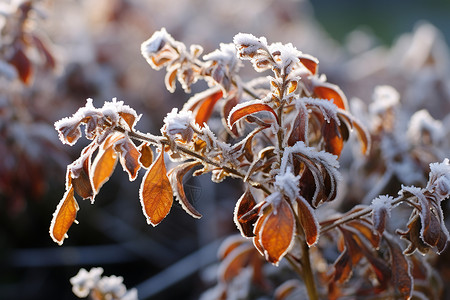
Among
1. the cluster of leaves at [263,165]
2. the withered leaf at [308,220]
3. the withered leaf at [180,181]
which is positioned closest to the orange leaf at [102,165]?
the cluster of leaves at [263,165]

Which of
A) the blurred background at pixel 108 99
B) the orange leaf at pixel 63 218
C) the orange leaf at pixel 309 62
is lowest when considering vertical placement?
the orange leaf at pixel 63 218

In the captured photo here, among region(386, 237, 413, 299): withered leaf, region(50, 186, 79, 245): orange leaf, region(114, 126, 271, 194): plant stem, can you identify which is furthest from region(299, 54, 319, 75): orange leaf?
region(50, 186, 79, 245): orange leaf

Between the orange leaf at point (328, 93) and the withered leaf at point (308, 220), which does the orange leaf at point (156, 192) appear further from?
the orange leaf at point (328, 93)

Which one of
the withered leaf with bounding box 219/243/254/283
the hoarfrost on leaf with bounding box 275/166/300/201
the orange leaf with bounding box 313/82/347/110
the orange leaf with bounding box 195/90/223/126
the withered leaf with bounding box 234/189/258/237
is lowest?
the hoarfrost on leaf with bounding box 275/166/300/201

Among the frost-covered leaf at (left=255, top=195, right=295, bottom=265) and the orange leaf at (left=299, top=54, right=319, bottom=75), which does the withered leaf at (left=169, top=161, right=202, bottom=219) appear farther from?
the orange leaf at (left=299, top=54, right=319, bottom=75)

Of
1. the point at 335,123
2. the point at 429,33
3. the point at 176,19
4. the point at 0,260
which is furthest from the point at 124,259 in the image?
the point at 429,33

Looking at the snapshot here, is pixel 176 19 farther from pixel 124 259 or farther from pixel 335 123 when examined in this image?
pixel 335 123

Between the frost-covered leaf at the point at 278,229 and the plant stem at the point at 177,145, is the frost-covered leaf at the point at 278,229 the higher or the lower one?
the lower one
